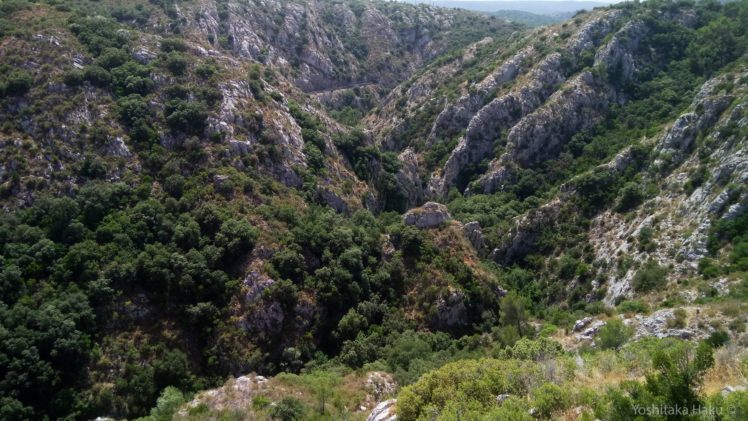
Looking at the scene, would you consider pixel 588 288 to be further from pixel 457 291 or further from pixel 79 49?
pixel 79 49

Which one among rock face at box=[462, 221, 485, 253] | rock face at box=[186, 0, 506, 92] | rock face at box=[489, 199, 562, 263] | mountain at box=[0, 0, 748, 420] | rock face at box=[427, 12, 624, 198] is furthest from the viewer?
rock face at box=[186, 0, 506, 92]

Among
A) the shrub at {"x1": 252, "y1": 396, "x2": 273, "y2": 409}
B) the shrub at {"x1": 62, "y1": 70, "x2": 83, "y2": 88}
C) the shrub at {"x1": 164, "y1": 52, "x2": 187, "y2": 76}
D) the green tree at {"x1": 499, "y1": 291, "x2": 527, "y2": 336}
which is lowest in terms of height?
Answer: the shrub at {"x1": 252, "y1": 396, "x2": 273, "y2": 409}

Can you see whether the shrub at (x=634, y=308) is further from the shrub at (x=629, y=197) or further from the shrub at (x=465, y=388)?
the shrub at (x=629, y=197)

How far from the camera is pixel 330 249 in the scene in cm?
5738

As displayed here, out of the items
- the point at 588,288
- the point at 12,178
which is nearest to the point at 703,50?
the point at 588,288

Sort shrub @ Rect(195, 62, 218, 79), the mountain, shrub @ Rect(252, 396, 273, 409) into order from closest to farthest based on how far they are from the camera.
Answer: the mountain → shrub @ Rect(252, 396, 273, 409) → shrub @ Rect(195, 62, 218, 79)

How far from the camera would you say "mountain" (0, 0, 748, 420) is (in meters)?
33.6

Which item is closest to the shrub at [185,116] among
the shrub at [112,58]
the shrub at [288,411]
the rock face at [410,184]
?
the shrub at [112,58]

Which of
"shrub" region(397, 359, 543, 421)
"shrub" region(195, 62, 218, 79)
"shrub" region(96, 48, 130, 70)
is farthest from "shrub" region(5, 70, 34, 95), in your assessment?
"shrub" region(397, 359, 543, 421)

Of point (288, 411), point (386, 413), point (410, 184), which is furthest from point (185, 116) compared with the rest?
point (386, 413)

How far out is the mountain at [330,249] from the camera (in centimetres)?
3356

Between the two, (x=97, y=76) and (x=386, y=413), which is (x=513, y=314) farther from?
(x=97, y=76)

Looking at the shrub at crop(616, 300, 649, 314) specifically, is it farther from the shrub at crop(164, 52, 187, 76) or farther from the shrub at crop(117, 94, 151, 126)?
the shrub at crop(164, 52, 187, 76)

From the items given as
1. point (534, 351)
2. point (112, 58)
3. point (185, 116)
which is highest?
point (112, 58)
